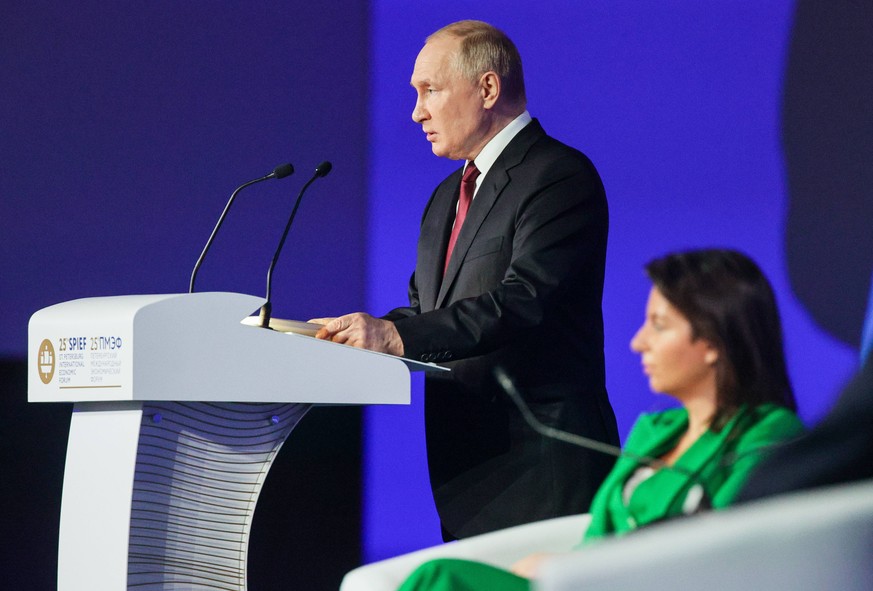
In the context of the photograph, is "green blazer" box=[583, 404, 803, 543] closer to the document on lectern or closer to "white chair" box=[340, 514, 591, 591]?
"white chair" box=[340, 514, 591, 591]

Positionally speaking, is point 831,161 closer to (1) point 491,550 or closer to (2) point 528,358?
(2) point 528,358

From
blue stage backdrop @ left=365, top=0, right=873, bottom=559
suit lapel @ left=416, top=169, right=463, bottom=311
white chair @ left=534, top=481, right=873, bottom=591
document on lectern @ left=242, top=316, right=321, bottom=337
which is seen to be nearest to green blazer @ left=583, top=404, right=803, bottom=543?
white chair @ left=534, top=481, right=873, bottom=591

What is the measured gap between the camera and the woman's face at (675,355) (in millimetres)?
1603

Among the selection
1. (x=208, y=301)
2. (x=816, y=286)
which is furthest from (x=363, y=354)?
(x=816, y=286)

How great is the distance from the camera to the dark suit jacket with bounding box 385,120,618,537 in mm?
2590

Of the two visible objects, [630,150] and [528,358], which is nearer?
[528,358]

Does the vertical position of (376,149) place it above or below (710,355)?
above

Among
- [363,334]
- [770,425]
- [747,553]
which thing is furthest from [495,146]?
[747,553]

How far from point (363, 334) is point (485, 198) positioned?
536 millimetres

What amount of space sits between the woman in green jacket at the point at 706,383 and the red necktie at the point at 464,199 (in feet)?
4.01

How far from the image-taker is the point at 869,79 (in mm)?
3150

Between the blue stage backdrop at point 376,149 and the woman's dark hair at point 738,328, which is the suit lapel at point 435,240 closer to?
the blue stage backdrop at point 376,149

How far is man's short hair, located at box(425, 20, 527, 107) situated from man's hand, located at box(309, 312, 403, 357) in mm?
A: 733

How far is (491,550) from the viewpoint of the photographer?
178 cm
